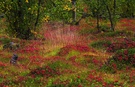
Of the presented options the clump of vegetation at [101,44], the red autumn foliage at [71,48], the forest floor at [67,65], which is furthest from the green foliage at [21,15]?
the clump of vegetation at [101,44]

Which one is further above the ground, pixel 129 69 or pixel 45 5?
pixel 45 5

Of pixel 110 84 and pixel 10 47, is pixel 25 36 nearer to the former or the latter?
pixel 10 47

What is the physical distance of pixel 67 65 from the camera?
1956 centimetres

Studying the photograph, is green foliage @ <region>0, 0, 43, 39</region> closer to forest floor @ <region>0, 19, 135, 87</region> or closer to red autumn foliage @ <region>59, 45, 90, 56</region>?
forest floor @ <region>0, 19, 135, 87</region>

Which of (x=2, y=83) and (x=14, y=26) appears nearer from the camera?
(x=2, y=83)

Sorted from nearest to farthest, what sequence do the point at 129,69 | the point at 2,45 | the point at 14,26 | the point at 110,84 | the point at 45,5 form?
the point at 110,84 < the point at 129,69 < the point at 2,45 < the point at 14,26 < the point at 45,5

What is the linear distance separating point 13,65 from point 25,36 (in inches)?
453

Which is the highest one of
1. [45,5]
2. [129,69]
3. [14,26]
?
[45,5]

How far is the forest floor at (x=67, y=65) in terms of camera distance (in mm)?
15641

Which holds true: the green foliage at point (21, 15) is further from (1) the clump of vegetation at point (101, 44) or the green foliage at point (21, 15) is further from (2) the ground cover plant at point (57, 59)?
(1) the clump of vegetation at point (101, 44)

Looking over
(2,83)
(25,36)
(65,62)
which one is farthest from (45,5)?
(2,83)

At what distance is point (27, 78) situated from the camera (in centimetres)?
1611

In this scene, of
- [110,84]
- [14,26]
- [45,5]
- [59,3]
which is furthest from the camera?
[59,3]

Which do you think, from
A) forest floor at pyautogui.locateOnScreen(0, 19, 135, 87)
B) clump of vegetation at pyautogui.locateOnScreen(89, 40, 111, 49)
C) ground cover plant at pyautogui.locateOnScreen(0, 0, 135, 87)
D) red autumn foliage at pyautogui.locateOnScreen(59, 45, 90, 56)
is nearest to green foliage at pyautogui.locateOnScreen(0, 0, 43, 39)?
ground cover plant at pyautogui.locateOnScreen(0, 0, 135, 87)
